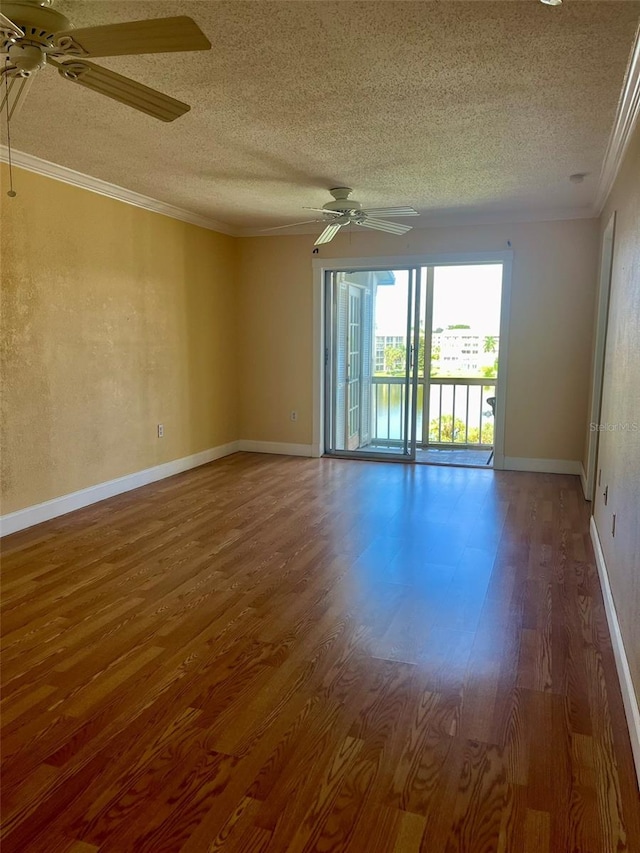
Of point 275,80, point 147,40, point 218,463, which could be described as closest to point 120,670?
point 147,40

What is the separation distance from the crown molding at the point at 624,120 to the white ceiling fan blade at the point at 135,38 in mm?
1646

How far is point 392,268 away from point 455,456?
2.24 m

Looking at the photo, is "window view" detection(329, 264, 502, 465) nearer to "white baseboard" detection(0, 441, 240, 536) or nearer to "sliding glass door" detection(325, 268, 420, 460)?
"sliding glass door" detection(325, 268, 420, 460)

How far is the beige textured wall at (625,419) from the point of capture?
2025 mm

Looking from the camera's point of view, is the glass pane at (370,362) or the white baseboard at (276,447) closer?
the glass pane at (370,362)

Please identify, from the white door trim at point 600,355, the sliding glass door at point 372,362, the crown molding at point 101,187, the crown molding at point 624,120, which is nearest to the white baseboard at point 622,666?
the white door trim at point 600,355

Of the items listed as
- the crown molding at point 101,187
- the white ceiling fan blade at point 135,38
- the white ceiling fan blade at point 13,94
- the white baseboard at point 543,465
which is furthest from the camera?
the white baseboard at point 543,465

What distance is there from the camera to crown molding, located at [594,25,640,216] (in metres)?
2.28

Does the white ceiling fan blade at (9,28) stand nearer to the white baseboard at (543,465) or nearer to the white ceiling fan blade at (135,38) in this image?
the white ceiling fan blade at (135,38)

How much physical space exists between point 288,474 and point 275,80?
137 inches

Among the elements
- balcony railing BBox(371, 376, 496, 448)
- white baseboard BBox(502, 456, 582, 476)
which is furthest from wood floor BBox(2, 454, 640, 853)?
balcony railing BBox(371, 376, 496, 448)

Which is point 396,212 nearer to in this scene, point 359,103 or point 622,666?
point 359,103

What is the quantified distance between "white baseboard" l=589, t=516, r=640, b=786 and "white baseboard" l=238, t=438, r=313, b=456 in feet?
11.7

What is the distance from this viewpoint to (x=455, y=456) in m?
6.29
